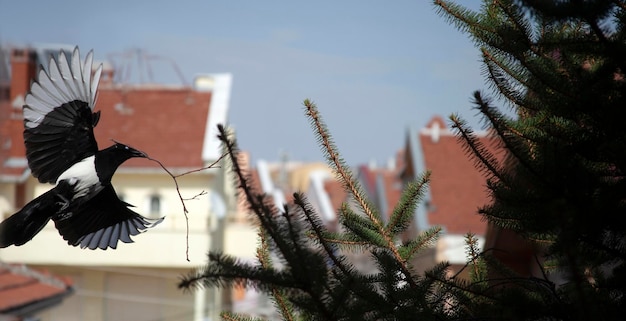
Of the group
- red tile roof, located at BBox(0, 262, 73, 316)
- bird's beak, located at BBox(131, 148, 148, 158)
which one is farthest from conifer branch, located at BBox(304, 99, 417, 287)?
red tile roof, located at BBox(0, 262, 73, 316)

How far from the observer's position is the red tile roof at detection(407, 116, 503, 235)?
12320 millimetres

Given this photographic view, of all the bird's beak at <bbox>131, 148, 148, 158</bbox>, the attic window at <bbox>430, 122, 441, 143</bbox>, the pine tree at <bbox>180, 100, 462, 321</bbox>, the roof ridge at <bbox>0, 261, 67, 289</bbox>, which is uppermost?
the attic window at <bbox>430, 122, 441, 143</bbox>

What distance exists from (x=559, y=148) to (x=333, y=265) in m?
0.45

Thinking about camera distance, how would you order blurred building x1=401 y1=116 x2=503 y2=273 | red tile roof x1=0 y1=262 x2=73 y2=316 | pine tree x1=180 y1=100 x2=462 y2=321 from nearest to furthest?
pine tree x1=180 y1=100 x2=462 y2=321
red tile roof x1=0 y1=262 x2=73 y2=316
blurred building x1=401 y1=116 x2=503 y2=273

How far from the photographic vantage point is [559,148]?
1.59 metres

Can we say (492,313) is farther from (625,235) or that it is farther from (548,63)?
(548,63)

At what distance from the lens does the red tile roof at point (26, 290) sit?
18.9ft

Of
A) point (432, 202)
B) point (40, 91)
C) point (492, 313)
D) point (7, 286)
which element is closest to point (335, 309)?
point (492, 313)

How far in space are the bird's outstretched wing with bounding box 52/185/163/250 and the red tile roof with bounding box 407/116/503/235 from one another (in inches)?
388

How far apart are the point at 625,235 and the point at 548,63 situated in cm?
34

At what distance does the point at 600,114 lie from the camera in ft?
5.26

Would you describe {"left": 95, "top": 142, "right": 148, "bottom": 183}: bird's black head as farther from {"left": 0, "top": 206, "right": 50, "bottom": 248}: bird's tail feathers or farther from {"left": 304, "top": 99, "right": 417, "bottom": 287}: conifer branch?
{"left": 304, "top": 99, "right": 417, "bottom": 287}: conifer branch

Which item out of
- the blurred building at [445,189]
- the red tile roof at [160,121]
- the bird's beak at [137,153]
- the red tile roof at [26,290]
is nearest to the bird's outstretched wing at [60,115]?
the bird's beak at [137,153]

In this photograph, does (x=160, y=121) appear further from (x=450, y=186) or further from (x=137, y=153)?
(x=137, y=153)
